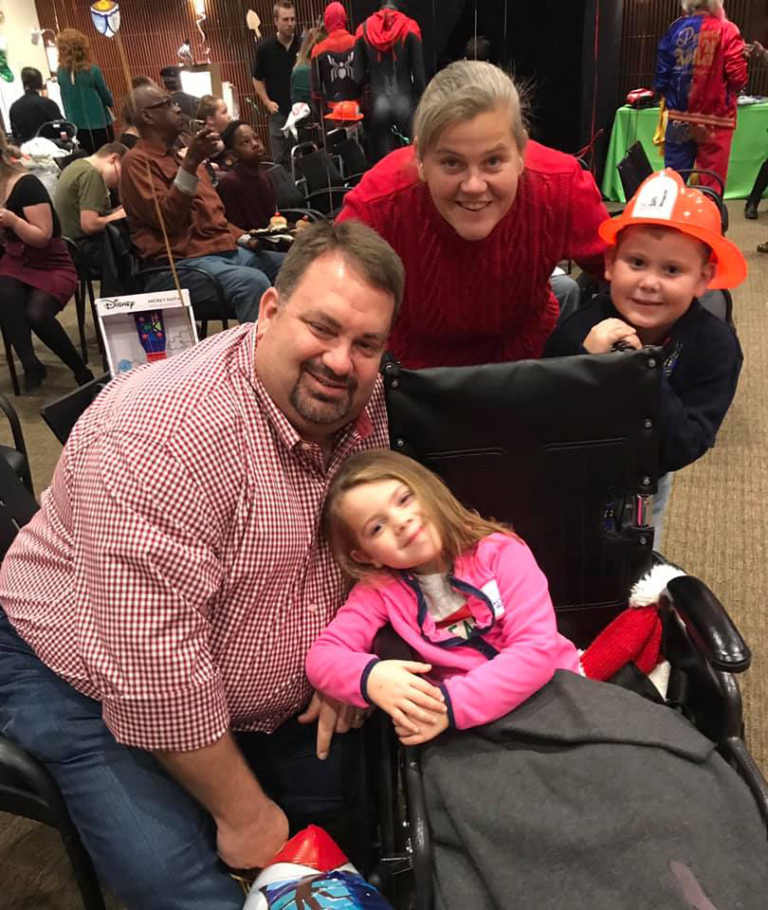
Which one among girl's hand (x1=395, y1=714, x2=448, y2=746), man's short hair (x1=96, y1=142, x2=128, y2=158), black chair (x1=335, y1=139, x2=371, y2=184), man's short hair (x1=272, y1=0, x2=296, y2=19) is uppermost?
man's short hair (x1=272, y1=0, x2=296, y2=19)

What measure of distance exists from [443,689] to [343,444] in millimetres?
458

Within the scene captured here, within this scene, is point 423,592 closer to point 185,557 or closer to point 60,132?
point 185,557

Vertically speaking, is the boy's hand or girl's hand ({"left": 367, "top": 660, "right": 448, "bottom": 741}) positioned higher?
the boy's hand

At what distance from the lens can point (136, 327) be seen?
10.0ft

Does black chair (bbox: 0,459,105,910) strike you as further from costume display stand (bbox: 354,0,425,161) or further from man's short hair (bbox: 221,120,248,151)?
man's short hair (bbox: 221,120,248,151)

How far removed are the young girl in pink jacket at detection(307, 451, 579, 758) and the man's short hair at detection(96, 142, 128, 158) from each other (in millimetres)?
2493

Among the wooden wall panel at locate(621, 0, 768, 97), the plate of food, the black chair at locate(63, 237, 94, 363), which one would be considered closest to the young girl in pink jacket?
the plate of food

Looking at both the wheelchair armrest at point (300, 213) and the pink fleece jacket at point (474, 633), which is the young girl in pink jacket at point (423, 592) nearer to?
the pink fleece jacket at point (474, 633)

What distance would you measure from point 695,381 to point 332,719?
94cm

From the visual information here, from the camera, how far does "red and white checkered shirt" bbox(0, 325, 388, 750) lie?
1.07 meters

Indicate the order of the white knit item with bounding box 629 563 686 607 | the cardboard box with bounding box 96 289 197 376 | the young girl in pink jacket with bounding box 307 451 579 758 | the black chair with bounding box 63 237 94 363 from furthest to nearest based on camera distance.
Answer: the black chair with bounding box 63 237 94 363 → the cardboard box with bounding box 96 289 197 376 → the white knit item with bounding box 629 563 686 607 → the young girl in pink jacket with bounding box 307 451 579 758

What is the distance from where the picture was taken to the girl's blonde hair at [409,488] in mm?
1248

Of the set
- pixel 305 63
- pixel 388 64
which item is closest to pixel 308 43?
pixel 305 63

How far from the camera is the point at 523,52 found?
4.15 m
